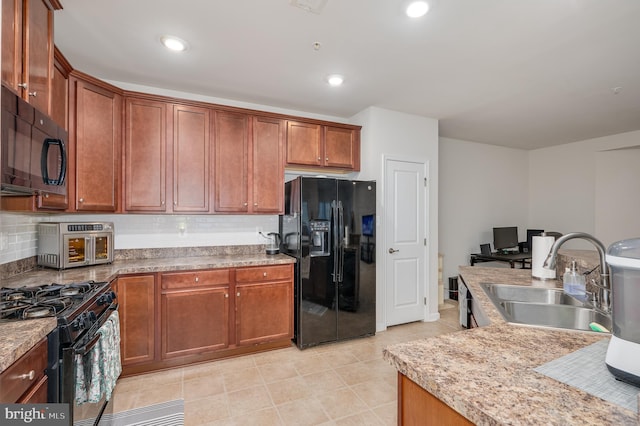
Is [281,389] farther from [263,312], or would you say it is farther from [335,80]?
[335,80]

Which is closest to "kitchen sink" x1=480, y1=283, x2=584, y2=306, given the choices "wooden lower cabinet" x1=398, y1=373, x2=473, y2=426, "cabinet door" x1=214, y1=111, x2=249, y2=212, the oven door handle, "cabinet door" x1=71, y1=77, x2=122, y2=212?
"wooden lower cabinet" x1=398, y1=373, x2=473, y2=426

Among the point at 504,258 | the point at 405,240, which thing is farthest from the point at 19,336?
the point at 504,258

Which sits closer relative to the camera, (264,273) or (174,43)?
(174,43)

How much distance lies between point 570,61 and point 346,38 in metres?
1.93

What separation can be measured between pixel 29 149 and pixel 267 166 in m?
2.04

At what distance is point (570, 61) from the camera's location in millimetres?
2607

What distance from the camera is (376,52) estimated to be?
2449 mm

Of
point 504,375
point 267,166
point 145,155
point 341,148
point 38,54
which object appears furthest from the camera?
point 341,148

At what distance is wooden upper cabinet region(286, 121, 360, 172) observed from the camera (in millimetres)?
3506

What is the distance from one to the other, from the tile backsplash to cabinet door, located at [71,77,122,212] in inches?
15.4

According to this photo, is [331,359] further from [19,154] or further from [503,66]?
[503,66]

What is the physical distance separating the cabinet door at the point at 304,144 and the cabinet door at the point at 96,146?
1.62 meters

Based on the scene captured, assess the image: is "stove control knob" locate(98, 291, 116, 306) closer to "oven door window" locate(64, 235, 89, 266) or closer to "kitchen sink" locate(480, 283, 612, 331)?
"oven door window" locate(64, 235, 89, 266)

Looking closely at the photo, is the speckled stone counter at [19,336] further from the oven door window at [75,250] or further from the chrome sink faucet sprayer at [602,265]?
the chrome sink faucet sprayer at [602,265]
